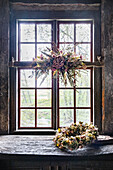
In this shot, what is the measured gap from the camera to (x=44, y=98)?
3.16 metres

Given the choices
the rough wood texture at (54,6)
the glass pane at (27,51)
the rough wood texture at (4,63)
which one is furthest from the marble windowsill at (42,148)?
the rough wood texture at (54,6)

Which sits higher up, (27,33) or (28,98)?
(27,33)

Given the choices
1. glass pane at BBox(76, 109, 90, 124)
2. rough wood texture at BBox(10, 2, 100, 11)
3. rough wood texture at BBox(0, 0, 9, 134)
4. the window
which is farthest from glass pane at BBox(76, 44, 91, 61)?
rough wood texture at BBox(0, 0, 9, 134)

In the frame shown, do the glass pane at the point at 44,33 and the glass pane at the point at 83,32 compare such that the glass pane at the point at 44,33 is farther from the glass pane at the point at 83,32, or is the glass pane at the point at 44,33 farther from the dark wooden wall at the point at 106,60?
the glass pane at the point at 83,32

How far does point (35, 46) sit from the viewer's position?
10.3ft

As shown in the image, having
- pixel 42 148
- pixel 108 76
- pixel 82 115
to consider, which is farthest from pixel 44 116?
pixel 108 76

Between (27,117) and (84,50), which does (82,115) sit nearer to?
(27,117)

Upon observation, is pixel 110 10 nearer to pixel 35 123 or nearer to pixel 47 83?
pixel 47 83

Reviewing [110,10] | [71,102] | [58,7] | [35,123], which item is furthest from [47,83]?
[110,10]

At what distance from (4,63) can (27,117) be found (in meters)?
1.06

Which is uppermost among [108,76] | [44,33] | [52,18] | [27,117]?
[52,18]

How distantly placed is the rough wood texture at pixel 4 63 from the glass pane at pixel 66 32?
0.96 meters

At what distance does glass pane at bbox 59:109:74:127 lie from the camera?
3.17 m

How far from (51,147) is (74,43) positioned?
182 cm
